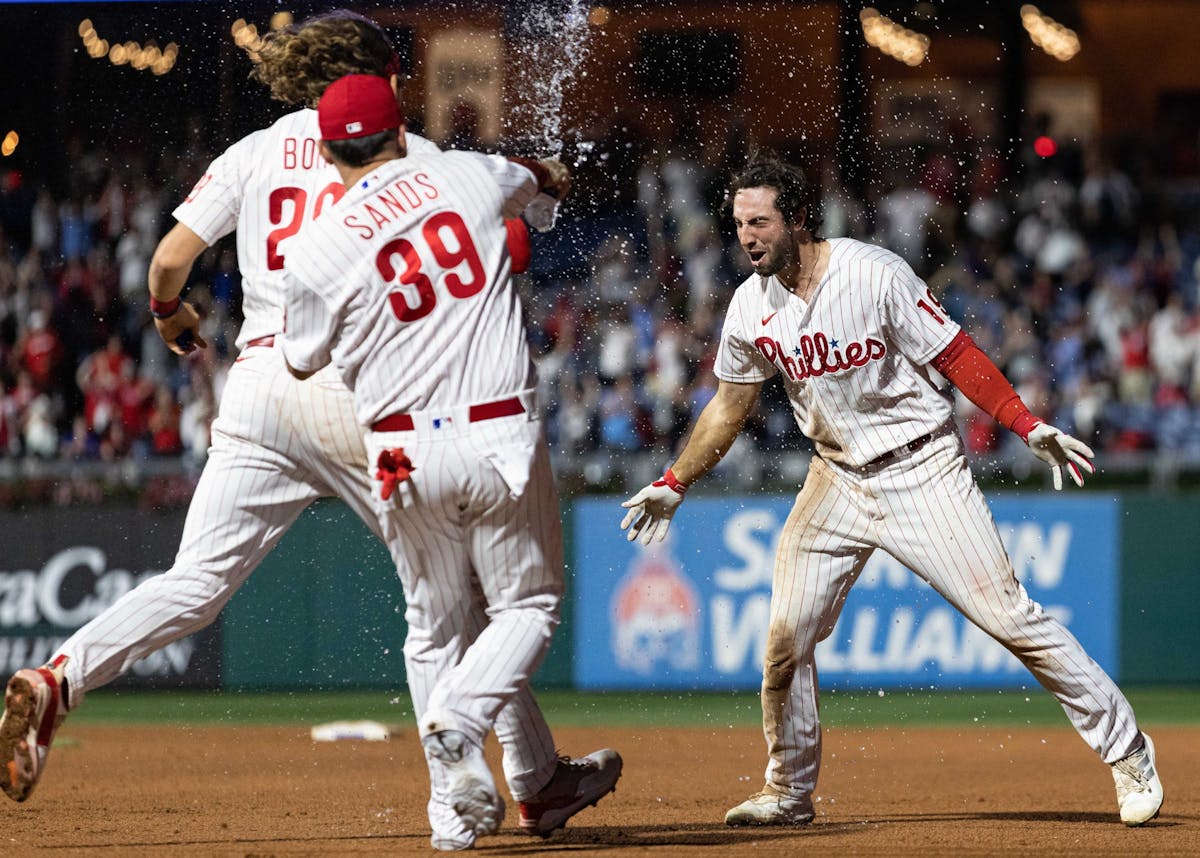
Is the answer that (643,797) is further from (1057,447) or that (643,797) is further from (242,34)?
(242,34)

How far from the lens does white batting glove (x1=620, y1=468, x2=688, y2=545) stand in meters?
5.61

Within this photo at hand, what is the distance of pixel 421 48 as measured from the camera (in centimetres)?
1188

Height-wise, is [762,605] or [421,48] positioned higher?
[421,48]

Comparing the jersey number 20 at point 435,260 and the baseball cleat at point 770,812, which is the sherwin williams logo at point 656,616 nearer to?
the baseball cleat at point 770,812

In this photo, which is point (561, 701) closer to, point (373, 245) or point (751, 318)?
point (751, 318)

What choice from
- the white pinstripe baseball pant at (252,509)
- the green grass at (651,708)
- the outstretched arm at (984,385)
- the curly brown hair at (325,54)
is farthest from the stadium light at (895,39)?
the white pinstripe baseball pant at (252,509)

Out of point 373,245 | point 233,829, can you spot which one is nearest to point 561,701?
point 233,829

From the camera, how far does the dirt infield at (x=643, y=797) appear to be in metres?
5.23

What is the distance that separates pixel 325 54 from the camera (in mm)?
4898

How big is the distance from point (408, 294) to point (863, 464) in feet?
5.87

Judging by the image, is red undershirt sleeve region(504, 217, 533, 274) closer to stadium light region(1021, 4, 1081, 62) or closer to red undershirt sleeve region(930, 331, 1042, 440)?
red undershirt sleeve region(930, 331, 1042, 440)

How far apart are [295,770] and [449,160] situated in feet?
13.5

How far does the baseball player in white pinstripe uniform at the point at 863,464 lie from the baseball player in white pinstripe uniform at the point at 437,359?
1085 millimetres

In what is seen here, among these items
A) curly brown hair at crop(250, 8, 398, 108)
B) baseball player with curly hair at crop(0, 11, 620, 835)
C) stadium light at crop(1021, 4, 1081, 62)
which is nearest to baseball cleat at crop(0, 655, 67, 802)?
baseball player with curly hair at crop(0, 11, 620, 835)
